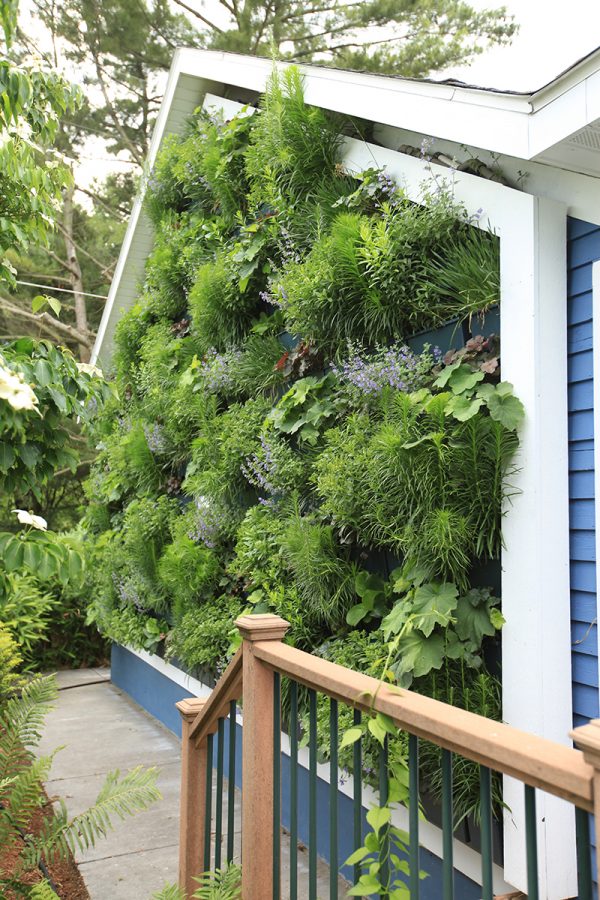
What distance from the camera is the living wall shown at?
2766 millimetres

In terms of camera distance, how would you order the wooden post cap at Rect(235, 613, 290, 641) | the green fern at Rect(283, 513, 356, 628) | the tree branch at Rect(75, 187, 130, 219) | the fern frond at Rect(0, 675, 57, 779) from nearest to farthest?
the wooden post cap at Rect(235, 613, 290, 641) < the fern frond at Rect(0, 675, 57, 779) < the green fern at Rect(283, 513, 356, 628) < the tree branch at Rect(75, 187, 130, 219)

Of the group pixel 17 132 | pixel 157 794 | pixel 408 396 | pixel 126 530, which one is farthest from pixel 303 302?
pixel 126 530

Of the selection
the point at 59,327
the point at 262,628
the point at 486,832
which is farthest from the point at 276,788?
the point at 59,327

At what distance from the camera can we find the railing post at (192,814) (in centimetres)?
279

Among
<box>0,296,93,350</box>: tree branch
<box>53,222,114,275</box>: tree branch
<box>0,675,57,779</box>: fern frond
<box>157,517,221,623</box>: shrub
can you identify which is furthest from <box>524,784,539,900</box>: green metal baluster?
<box>53,222,114,275</box>: tree branch

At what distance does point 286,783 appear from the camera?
4133 mm

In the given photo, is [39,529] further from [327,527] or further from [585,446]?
[585,446]

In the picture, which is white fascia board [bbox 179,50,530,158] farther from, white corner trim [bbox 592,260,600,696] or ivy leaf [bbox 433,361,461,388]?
ivy leaf [bbox 433,361,461,388]

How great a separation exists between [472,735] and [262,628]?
1.07 m

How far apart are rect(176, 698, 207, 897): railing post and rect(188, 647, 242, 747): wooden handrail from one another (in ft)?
0.20

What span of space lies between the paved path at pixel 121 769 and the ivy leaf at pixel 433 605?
4.91 ft

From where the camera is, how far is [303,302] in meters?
3.59

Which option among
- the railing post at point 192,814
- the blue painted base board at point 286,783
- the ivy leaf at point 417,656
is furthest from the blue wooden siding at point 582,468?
the railing post at point 192,814

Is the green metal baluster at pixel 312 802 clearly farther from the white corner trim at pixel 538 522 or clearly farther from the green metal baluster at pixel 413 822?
the white corner trim at pixel 538 522
